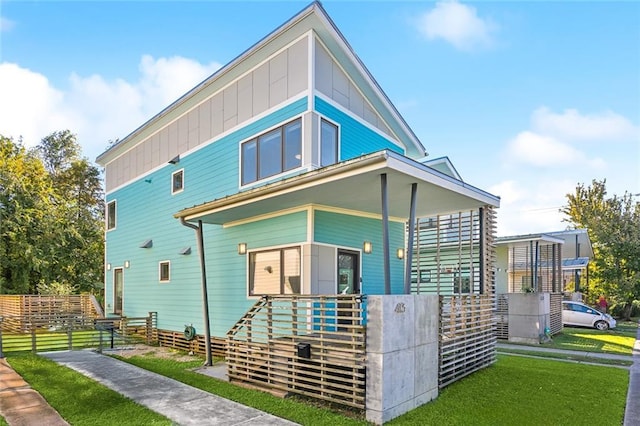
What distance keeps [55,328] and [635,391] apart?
16144 mm

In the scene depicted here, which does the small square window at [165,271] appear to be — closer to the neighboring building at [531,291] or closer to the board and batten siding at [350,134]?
the board and batten siding at [350,134]

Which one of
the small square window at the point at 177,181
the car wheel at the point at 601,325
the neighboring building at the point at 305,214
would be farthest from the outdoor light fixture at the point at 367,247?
the car wheel at the point at 601,325

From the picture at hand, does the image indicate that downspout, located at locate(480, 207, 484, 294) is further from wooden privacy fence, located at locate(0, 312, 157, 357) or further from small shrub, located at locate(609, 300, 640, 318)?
small shrub, located at locate(609, 300, 640, 318)

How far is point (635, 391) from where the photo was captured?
6.41m

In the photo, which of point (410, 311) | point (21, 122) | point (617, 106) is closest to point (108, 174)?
point (21, 122)

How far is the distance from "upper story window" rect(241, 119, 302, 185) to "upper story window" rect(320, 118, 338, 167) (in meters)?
0.47

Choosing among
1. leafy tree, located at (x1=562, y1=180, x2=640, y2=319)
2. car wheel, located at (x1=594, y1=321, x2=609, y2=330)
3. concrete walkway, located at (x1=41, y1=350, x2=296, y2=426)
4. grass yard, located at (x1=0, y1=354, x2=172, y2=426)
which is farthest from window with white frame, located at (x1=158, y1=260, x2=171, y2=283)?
leafy tree, located at (x1=562, y1=180, x2=640, y2=319)

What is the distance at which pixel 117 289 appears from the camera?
50.5 feet

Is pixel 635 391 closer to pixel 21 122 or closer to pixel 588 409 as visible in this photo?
pixel 588 409

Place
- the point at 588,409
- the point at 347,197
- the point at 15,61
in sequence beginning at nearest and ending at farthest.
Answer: the point at 588,409, the point at 347,197, the point at 15,61

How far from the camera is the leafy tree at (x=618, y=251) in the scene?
19.1 metres

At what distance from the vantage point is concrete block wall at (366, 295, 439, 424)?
4.94 m

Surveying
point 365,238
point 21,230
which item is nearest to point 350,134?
point 365,238

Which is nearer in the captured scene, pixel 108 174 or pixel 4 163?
pixel 108 174
